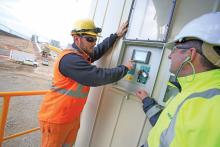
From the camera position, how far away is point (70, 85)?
7.03ft

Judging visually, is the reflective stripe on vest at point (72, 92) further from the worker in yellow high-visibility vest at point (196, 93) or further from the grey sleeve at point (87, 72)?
the worker in yellow high-visibility vest at point (196, 93)

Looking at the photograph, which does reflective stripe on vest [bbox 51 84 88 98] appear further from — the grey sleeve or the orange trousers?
the orange trousers

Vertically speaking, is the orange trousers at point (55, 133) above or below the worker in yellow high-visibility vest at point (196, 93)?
below

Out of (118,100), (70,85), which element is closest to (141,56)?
(118,100)

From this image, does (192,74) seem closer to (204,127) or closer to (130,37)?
(204,127)

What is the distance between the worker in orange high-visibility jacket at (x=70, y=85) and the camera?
1970mm

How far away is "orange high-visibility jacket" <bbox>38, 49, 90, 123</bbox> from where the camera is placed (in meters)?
2.13

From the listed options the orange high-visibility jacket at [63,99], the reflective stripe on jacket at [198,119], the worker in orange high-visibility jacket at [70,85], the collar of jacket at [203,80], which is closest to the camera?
the reflective stripe on jacket at [198,119]

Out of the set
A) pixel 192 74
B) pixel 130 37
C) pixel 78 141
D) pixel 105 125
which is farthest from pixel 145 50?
pixel 78 141

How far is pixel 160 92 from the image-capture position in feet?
5.56

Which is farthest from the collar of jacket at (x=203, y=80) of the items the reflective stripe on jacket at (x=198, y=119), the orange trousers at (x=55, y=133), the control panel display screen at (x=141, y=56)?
the orange trousers at (x=55, y=133)

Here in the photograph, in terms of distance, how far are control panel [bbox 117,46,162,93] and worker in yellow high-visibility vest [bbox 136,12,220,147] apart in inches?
21.6

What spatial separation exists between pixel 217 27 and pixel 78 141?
2.42m

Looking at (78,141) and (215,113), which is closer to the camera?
(215,113)
